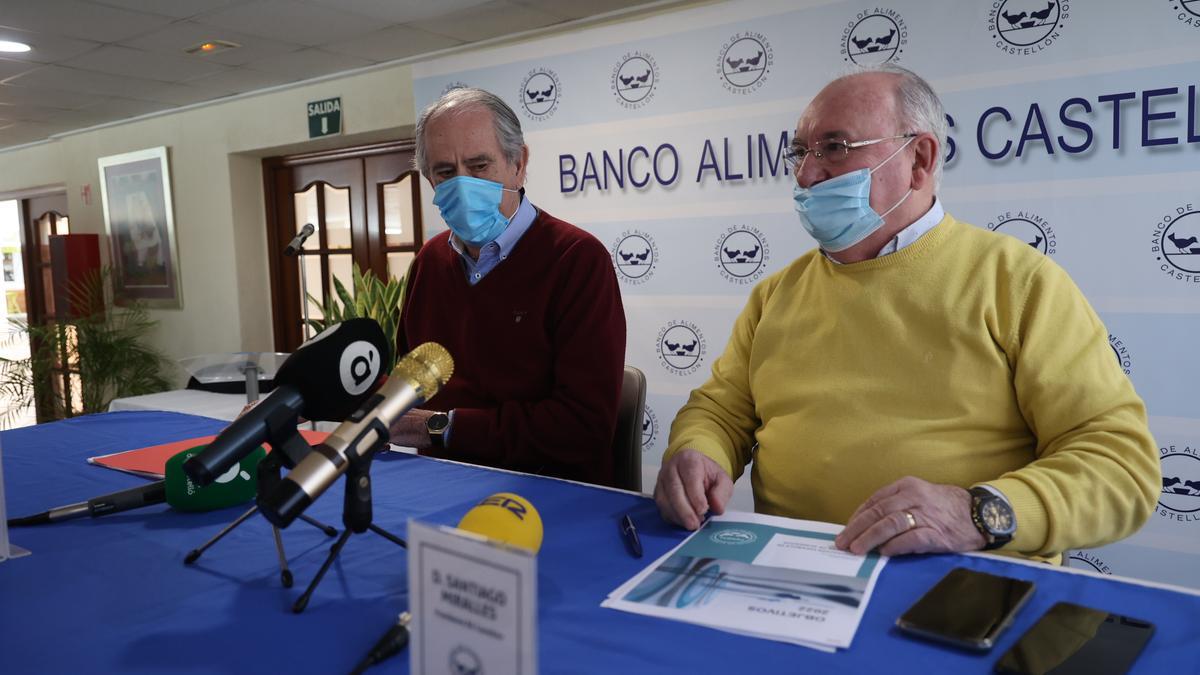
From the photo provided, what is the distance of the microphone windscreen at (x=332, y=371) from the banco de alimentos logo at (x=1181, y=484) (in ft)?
9.33

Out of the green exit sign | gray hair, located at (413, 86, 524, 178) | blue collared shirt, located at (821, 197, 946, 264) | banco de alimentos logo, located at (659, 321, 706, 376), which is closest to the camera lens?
blue collared shirt, located at (821, 197, 946, 264)

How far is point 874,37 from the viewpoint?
131 inches

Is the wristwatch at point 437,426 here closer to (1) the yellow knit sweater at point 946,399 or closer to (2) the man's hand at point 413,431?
(2) the man's hand at point 413,431

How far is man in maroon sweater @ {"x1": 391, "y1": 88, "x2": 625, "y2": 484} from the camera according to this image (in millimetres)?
1879

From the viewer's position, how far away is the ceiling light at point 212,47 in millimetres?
4656

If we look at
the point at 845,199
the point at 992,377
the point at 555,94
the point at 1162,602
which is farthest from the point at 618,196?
the point at 1162,602

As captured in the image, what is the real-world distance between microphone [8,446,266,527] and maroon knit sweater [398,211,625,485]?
1.70 ft

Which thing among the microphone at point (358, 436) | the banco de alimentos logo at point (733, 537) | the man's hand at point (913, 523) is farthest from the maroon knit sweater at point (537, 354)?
the microphone at point (358, 436)

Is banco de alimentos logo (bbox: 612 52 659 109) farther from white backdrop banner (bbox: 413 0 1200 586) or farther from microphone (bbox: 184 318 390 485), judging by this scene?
microphone (bbox: 184 318 390 485)

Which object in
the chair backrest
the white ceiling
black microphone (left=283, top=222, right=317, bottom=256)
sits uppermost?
the white ceiling

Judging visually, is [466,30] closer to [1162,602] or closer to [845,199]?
[845,199]

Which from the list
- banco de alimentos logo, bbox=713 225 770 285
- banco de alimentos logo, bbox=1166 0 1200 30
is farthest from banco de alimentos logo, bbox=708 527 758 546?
banco de alimentos logo, bbox=1166 0 1200 30

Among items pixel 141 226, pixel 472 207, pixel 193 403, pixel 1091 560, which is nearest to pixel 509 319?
pixel 472 207

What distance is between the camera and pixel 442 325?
86.8 inches
